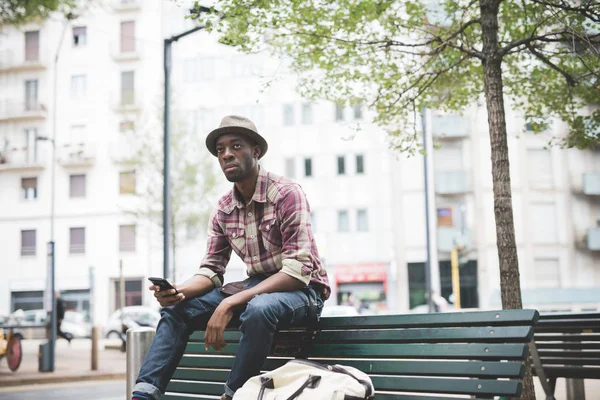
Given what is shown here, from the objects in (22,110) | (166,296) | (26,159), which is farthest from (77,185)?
(166,296)

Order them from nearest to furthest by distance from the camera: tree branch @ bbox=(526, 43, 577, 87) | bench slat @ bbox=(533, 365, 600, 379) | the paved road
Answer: bench slat @ bbox=(533, 365, 600, 379) < tree branch @ bbox=(526, 43, 577, 87) < the paved road

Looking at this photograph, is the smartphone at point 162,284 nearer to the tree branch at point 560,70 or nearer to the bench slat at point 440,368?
the bench slat at point 440,368

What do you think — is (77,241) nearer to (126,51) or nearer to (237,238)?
(126,51)

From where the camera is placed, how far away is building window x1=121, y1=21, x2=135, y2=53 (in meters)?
Result: 48.3

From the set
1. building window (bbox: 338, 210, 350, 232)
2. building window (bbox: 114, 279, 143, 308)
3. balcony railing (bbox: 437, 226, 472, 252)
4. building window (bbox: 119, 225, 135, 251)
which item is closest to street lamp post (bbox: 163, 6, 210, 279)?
building window (bbox: 338, 210, 350, 232)

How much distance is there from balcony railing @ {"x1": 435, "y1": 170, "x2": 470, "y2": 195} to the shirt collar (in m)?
38.7

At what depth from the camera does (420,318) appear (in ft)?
10.8

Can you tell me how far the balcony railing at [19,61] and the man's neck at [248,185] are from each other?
155 ft

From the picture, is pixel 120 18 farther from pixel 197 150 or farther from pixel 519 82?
pixel 519 82

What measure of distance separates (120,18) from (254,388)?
4844 centimetres

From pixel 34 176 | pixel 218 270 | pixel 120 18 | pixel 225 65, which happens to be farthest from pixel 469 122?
pixel 218 270

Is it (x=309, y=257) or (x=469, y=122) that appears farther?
(x=469, y=122)

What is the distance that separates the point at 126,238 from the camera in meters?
45.6

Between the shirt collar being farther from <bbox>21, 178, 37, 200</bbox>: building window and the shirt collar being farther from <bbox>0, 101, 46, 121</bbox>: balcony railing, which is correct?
<bbox>21, 178, 37, 200</bbox>: building window
